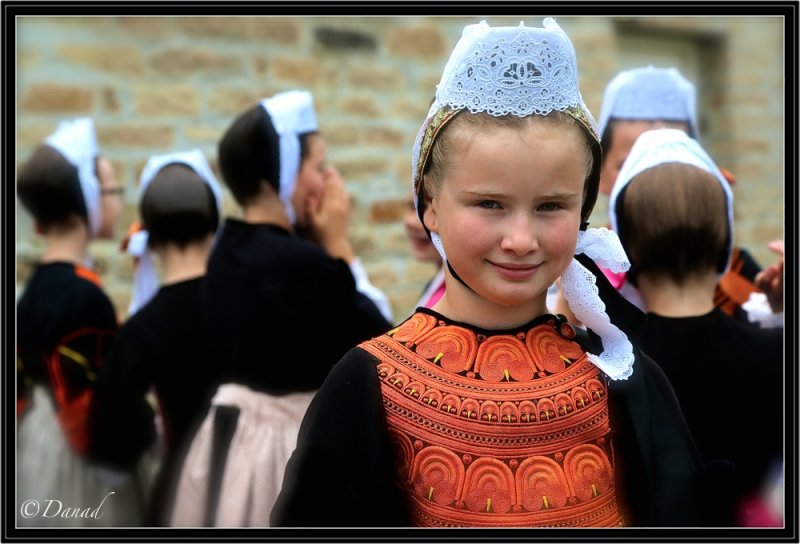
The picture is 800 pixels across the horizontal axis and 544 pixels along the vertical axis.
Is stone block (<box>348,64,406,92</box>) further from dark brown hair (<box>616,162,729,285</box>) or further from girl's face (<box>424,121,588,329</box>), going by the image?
girl's face (<box>424,121,588,329</box>)

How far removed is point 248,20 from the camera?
16.3 feet

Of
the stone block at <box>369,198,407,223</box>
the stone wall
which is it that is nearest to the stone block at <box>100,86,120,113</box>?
the stone wall

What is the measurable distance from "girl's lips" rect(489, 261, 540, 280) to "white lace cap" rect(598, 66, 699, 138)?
168 cm

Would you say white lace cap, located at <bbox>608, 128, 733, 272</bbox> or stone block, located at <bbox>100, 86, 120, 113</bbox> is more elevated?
stone block, located at <bbox>100, 86, 120, 113</bbox>

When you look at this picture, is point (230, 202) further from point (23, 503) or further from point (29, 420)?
point (23, 503)

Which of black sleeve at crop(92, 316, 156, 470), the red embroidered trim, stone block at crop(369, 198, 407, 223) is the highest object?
the red embroidered trim

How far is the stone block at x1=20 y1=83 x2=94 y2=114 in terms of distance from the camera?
4.44 m

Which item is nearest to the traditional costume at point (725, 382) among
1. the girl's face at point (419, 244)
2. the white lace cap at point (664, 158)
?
the white lace cap at point (664, 158)

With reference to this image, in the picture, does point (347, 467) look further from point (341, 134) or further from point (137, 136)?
point (341, 134)

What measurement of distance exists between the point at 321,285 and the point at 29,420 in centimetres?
129

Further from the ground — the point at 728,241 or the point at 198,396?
the point at 728,241

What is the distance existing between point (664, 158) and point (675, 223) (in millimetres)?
189

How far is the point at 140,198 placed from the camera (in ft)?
11.6

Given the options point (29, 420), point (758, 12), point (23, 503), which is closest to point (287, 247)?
point (23, 503)
